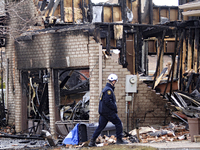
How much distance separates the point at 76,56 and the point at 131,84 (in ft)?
7.28

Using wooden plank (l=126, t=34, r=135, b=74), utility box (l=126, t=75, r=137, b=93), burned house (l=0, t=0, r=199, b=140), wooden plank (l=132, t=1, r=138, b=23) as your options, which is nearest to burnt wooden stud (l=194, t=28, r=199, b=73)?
burned house (l=0, t=0, r=199, b=140)

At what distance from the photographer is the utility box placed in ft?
33.3

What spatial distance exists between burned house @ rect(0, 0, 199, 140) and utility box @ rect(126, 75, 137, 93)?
0.13 metres

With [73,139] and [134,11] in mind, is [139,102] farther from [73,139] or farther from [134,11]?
[134,11]

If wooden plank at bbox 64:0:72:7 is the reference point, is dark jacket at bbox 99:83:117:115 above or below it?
below

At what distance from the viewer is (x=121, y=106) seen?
33.8ft

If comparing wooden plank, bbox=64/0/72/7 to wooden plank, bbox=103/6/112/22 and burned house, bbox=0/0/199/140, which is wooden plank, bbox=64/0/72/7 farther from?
wooden plank, bbox=103/6/112/22

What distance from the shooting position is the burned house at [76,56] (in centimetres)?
1030

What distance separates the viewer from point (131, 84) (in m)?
10.2

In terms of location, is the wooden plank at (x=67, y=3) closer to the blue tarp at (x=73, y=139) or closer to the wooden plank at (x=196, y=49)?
the wooden plank at (x=196, y=49)

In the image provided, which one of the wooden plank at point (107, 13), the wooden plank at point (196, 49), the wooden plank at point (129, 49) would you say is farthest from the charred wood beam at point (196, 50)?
the wooden plank at point (107, 13)

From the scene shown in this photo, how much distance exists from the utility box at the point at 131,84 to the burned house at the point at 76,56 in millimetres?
135

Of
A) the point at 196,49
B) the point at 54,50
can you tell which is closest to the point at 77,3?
the point at 54,50

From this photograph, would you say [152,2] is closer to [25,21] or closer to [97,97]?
[25,21]
